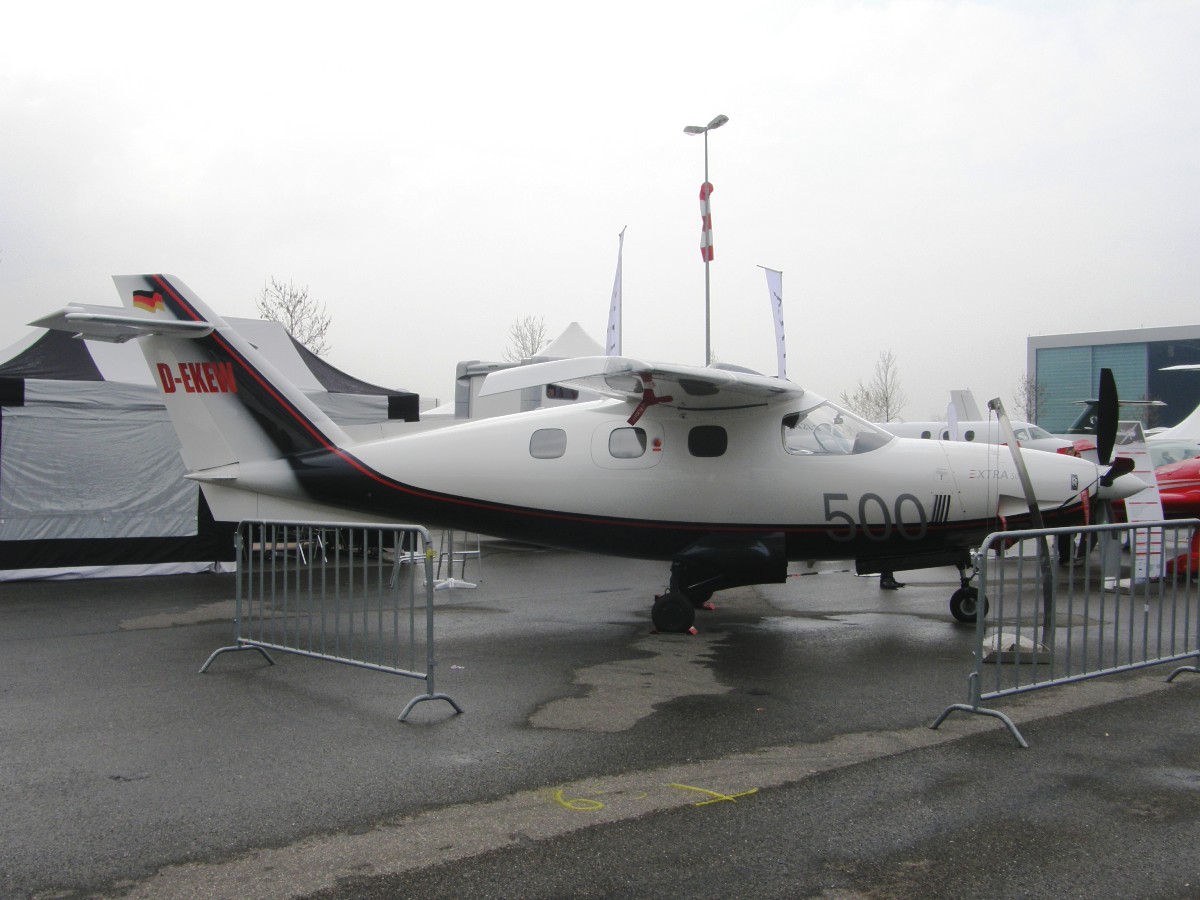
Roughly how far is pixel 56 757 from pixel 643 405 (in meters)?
5.57

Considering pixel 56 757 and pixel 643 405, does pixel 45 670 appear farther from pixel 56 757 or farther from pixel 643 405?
pixel 643 405

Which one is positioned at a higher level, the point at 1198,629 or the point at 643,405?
the point at 643,405

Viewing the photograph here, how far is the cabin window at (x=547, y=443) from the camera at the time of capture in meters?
9.34

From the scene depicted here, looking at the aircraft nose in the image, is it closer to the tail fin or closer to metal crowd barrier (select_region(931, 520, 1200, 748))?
metal crowd barrier (select_region(931, 520, 1200, 748))

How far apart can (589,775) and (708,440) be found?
15.4 ft

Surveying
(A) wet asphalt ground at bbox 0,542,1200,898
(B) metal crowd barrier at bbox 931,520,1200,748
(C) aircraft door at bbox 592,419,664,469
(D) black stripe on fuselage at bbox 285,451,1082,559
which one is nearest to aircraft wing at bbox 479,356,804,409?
(C) aircraft door at bbox 592,419,664,469

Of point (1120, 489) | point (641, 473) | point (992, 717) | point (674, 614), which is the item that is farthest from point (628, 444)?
point (1120, 489)

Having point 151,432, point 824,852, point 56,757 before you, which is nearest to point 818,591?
point 824,852

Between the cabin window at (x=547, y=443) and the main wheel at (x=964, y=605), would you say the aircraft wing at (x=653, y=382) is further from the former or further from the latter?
the main wheel at (x=964, y=605)

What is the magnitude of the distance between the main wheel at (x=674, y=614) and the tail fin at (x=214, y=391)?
12.7 ft

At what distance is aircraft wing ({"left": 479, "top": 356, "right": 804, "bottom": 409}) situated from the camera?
22.6ft

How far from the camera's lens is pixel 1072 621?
25.7 ft

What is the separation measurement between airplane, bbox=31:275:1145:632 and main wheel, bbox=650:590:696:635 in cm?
1

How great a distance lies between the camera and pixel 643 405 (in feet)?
28.9
